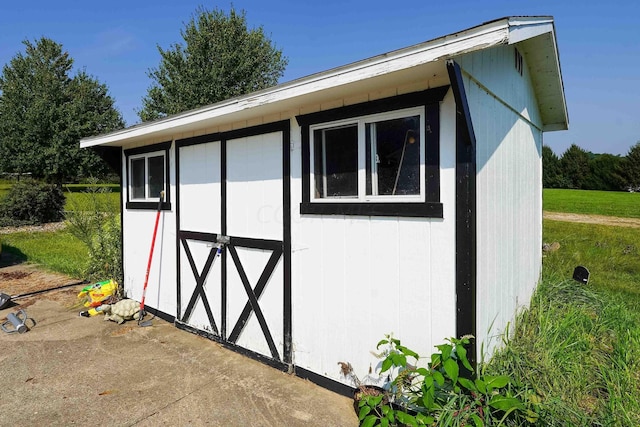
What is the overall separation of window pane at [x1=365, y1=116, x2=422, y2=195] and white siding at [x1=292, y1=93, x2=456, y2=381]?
0.21m

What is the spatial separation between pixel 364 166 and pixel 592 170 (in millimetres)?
47638

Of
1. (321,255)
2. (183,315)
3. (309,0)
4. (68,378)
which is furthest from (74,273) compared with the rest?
(309,0)

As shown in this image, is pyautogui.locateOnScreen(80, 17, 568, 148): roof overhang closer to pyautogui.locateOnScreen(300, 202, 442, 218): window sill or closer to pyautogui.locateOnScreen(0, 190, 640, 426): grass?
pyautogui.locateOnScreen(300, 202, 442, 218): window sill

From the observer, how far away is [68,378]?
3.53 m

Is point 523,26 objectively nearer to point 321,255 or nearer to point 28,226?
point 321,255

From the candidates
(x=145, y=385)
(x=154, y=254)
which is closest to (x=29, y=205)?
(x=154, y=254)

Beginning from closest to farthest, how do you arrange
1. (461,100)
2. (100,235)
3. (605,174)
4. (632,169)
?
(461,100)
(100,235)
(632,169)
(605,174)

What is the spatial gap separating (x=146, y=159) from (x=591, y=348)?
18.2 feet

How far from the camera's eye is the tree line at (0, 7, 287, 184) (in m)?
16.3

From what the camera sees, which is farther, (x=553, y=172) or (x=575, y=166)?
(x=553, y=172)

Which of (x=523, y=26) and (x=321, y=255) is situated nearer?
(x=523, y=26)

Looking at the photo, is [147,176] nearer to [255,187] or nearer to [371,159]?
[255,187]

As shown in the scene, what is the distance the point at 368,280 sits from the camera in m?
3.04

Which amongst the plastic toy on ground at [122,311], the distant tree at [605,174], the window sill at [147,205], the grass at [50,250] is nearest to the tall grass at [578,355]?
the window sill at [147,205]
